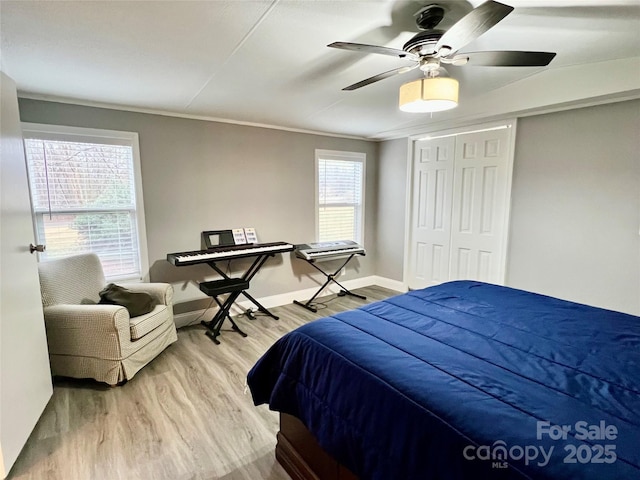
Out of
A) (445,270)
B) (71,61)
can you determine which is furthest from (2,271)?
(445,270)

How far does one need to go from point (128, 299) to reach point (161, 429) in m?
1.08

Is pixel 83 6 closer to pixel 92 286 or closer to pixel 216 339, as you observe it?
pixel 92 286

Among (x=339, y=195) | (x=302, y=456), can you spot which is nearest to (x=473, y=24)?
(x=302, y=456)

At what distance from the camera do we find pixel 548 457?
31.8 inches

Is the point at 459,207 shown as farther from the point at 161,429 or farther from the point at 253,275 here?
the point at 161,429

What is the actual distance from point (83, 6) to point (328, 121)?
8.23 feet

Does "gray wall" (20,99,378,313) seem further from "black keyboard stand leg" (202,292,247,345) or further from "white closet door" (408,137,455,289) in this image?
"white closet door" (408,137,455,289)

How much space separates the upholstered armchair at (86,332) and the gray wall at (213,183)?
30.6 inches

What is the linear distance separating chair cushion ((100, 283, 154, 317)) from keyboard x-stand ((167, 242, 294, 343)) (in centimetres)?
42

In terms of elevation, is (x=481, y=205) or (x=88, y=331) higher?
(x=481, y=205)

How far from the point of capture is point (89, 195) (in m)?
2.84

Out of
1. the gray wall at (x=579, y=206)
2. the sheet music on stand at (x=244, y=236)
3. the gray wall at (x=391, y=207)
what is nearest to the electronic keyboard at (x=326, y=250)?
the sheet music on stand at (x=244, y=236)

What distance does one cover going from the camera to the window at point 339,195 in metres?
4.34

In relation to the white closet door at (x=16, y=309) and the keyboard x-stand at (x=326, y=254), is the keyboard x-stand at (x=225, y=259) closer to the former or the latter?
the keyboard x-stand at (x=326, y=254)
